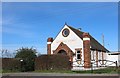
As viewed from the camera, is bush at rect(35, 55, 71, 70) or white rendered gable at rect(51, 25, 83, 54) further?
white rendered gable at rect(51, 25, 83, 54)

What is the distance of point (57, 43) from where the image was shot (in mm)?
38031

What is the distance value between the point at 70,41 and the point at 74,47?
102cm

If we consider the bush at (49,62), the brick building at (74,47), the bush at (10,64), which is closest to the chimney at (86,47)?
the brick building at (74,47)

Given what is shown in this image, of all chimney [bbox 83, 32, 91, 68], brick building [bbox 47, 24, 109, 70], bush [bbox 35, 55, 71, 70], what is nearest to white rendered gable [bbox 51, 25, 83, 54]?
brick building [bbox 47, 24, 109, 70]

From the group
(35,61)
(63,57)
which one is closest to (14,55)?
(35,61)

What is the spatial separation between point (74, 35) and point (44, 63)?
809 cm

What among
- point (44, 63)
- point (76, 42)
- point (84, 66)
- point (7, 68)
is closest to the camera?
point (7, 68)

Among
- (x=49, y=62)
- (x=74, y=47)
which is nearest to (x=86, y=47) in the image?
(x=74, y=47)

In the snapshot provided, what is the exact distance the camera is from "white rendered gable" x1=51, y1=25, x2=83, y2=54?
36.1 meters

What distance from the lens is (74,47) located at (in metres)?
36.5

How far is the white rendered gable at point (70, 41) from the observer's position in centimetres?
3614

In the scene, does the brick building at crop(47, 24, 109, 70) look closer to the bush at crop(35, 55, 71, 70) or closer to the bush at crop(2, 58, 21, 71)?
the bush at crop(35, 55, 71, 70)

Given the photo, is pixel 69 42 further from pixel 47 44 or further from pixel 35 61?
pixel 35 61

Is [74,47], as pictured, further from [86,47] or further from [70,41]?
[86,47]
